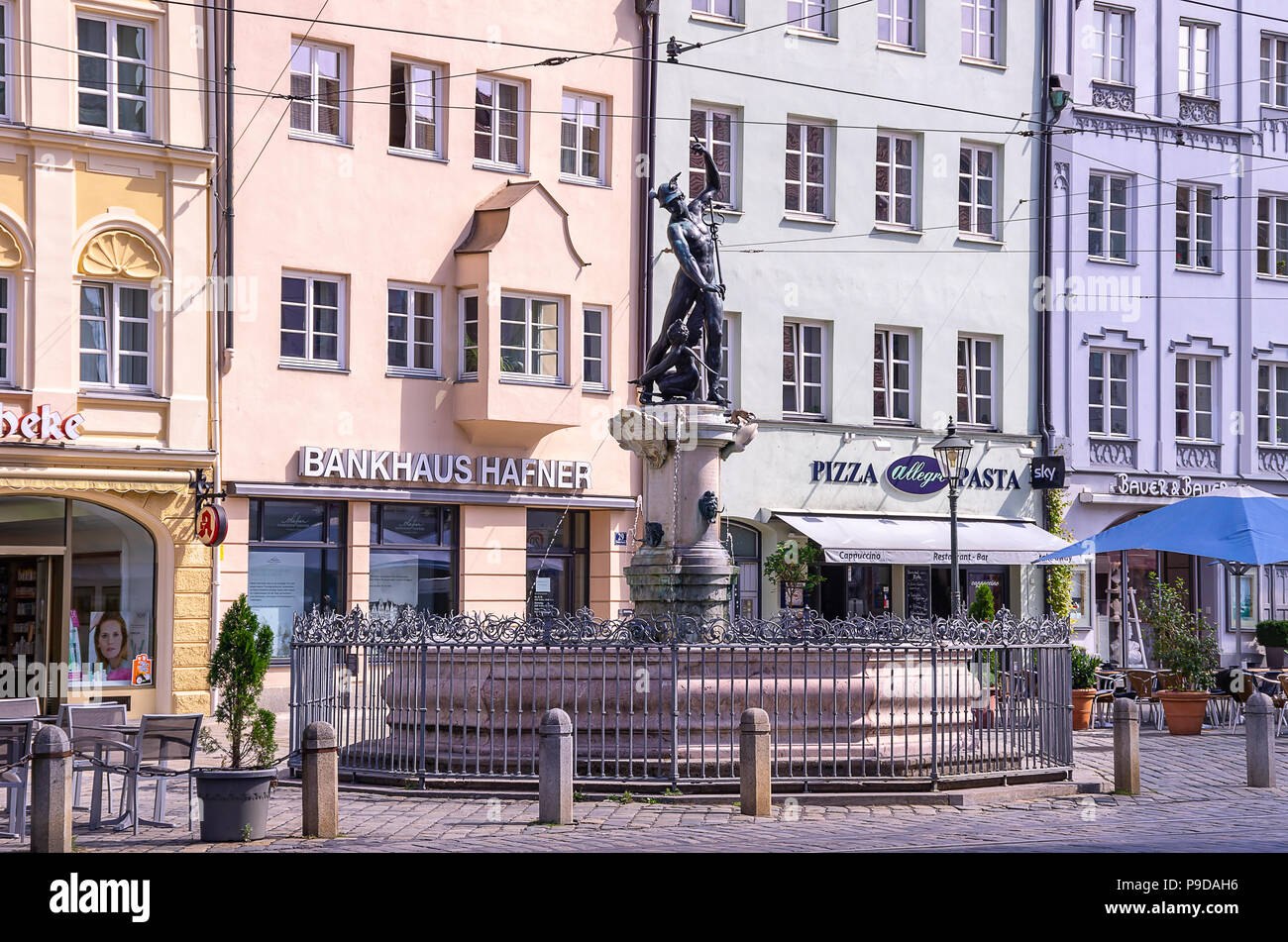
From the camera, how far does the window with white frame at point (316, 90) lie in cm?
2730

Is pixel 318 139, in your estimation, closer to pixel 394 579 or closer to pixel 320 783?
pixel 394 579

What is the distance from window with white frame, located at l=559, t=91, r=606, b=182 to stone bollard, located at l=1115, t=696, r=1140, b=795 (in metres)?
16.0

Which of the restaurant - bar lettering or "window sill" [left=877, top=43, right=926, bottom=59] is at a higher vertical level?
"window sill" [left=877, top=43, right=926, bottom=59]

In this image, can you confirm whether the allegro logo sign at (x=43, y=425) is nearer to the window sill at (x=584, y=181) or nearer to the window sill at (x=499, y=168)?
the window sill at (x=499, y=168)

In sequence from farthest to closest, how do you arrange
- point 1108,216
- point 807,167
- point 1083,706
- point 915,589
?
1. point 1108,216
2. point 915,589
3. point 807,167
4. point 1083,706

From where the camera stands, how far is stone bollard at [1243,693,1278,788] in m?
17.4

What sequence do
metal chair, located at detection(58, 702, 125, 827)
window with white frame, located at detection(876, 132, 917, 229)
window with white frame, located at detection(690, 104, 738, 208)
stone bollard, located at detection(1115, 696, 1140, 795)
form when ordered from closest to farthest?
metal chair, located at detection(58, 702, 125, 827), stone bollard, located at detection(1115, 696, 1140, 795), window with white frame, located at detection(690, 104, 738, 208), window with white frame, located at detection(876, 132, 917, 229)

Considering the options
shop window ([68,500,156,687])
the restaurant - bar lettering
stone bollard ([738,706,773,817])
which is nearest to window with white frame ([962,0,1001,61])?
the restaurant - bar lettering

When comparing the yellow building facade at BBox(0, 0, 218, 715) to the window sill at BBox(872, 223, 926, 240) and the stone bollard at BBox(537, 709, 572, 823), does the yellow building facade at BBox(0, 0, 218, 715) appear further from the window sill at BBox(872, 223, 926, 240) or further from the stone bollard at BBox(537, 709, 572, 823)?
the window sill at BBox(872, 223, 926, 240)

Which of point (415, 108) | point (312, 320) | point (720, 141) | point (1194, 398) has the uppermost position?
point (720, 141)

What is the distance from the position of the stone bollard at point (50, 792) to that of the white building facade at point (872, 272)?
19.3 meters

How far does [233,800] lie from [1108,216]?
27.7 m

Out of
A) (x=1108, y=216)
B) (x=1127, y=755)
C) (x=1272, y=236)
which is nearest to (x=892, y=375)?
(x=1108, y=216)

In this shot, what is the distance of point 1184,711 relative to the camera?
2345 centimetres
